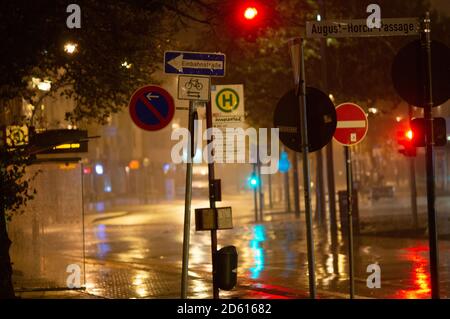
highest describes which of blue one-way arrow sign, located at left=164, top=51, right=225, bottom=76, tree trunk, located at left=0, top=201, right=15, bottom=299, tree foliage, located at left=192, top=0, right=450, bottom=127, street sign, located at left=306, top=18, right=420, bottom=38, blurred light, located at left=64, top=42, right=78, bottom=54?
tree foliage, located at left=192, top=0, right=450, bottom=127

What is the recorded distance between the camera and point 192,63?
30.4 feet

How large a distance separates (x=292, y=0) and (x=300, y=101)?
12.5 metres

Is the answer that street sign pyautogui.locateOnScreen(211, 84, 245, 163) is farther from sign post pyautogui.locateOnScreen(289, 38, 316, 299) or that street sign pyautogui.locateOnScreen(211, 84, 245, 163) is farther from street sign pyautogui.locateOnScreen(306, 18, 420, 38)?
street sign pyautogui.locateOnScreen(306, 18, 420, 38)

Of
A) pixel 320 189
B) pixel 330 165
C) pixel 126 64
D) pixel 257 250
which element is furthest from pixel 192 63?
pixel 320 189

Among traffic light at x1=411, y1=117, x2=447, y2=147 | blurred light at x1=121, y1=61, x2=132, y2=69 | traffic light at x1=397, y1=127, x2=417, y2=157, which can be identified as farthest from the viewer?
traffic light at x1=397, y1=127, x2=417, y2=157

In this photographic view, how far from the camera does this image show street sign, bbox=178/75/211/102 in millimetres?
9219

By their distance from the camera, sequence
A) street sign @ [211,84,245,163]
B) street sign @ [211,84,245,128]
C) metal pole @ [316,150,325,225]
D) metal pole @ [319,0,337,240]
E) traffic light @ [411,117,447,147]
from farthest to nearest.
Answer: metal pole @ [316,150,325,225] → metal pole @ [319,0,337,240] → street sign @ [211,84,245,128] → street sign @ [211,84,245,163] → traffic light @ [411,117,447,147]

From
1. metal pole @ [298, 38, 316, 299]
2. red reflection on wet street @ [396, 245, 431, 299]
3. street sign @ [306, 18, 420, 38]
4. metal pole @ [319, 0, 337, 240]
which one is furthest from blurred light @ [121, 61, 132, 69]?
metal pole @ [319, 0, 337, 240]

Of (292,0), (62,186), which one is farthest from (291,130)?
(292,0)

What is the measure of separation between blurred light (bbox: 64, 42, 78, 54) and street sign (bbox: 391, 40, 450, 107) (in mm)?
6015

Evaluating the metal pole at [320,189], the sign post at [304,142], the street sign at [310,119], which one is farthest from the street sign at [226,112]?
the metal pole at [320,189]
